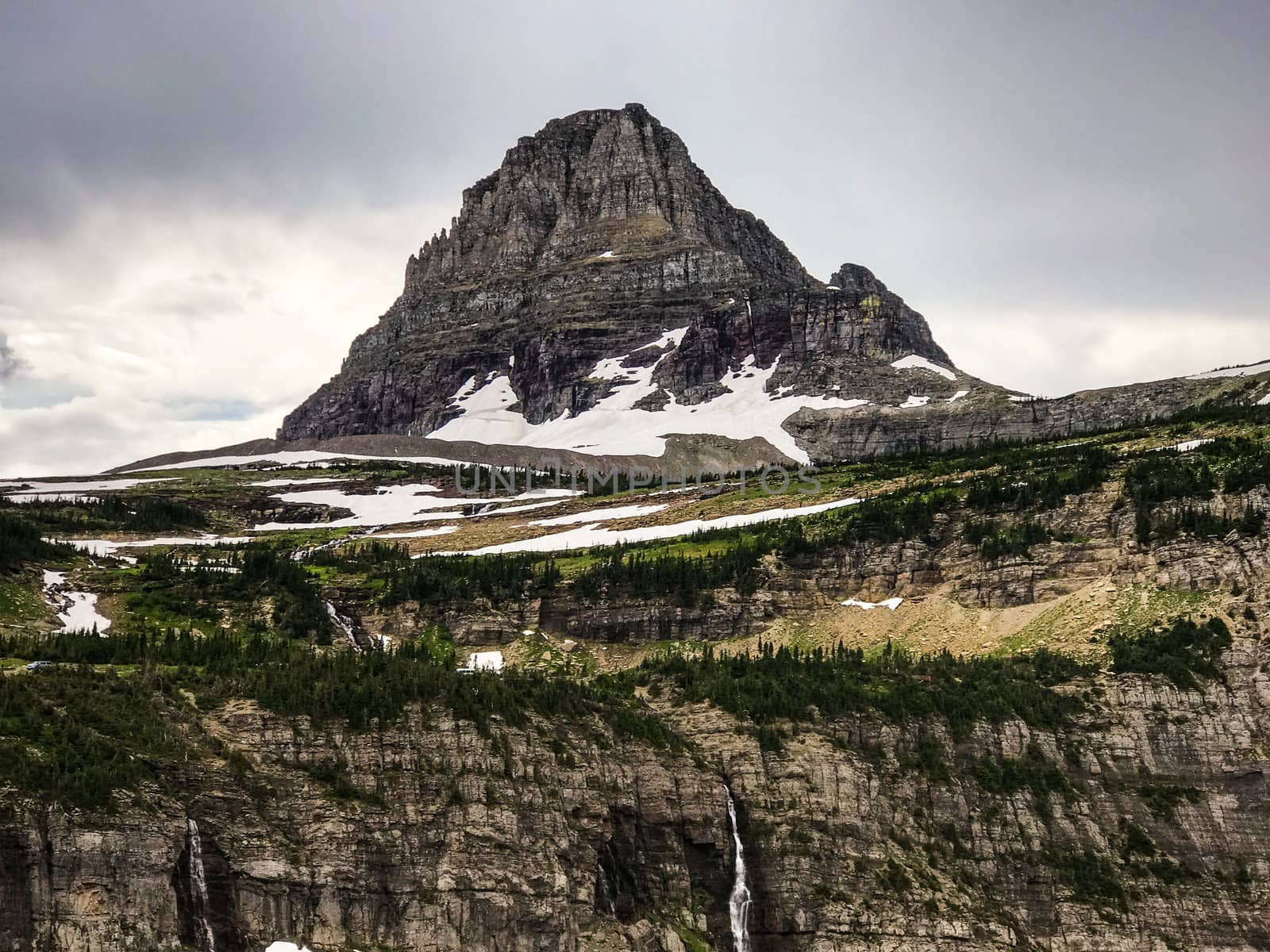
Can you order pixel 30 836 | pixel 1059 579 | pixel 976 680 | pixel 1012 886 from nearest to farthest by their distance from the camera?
pixel 30 836 → pixel 1012 886 → pixel 976 680 → pixel 1059 579

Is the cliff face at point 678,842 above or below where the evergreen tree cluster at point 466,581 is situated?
below

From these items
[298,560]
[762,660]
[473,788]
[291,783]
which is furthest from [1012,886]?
[298,560]

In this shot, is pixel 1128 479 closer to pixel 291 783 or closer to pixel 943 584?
pixel 943 584

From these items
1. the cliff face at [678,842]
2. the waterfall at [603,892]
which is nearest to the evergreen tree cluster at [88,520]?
the cliff face at [678,842]

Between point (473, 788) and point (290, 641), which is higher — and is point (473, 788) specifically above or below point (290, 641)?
below

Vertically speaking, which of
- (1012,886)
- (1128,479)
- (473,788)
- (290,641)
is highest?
(1128,479)

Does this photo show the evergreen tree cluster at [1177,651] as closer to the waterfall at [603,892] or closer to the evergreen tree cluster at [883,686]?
the evergreen tree cluster at [883,686]

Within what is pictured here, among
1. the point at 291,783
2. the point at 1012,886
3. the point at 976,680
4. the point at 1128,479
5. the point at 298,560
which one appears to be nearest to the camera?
the point at 291,783

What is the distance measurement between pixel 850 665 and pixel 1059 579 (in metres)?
24.3

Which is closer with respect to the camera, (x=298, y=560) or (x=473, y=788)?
(x=473, y=788)

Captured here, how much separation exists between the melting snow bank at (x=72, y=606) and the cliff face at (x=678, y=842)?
4139 cm

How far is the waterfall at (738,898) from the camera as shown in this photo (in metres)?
90.5

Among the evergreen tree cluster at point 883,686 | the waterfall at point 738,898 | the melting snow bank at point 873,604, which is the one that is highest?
the melting snow bank at point 873,604

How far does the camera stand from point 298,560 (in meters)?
154
